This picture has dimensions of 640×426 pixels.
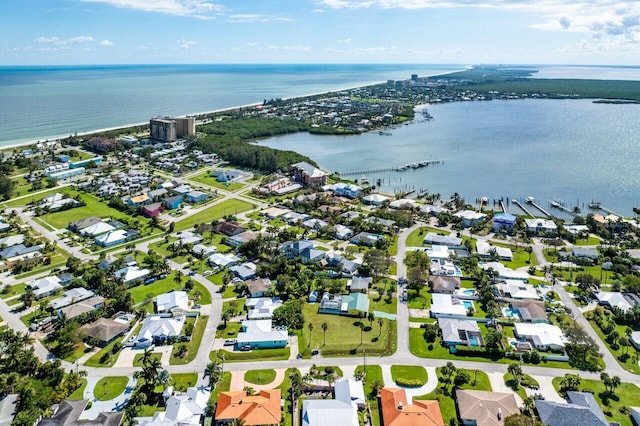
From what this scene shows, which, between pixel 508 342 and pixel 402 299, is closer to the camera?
pixel 508 342

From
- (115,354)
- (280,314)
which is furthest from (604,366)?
(115,354)

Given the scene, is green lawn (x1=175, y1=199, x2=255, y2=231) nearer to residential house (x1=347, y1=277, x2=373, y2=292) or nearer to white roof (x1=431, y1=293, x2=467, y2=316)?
residential house (x1=347, y1=277, x2=373, y2=292)

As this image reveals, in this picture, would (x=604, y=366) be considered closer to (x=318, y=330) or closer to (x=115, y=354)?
(x=318, y=330)

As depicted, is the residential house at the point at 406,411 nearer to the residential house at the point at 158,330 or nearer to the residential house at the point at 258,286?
the residential house at the point at 258,286

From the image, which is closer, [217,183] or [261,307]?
[261,307]

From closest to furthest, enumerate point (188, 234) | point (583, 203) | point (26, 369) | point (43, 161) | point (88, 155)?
1. point (26, 369)
2. point (188, 234)
3. point (583, 203)
4. point (43, 161)
5. point (88, 155)

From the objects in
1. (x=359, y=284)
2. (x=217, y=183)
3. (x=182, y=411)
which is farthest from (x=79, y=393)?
(x=217, y=183)

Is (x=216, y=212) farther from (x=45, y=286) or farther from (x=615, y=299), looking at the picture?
(x=615, y=299)
